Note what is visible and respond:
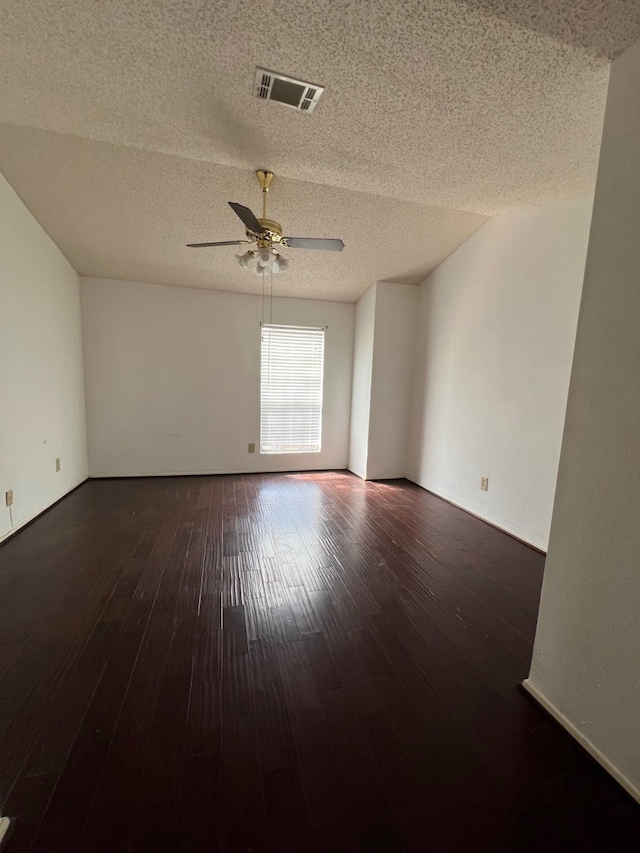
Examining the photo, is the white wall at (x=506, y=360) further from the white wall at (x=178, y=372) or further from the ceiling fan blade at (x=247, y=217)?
the ceiling fan blade at (x=247, y=217)

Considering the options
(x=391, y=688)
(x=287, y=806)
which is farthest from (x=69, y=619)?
(x=391, y=688)

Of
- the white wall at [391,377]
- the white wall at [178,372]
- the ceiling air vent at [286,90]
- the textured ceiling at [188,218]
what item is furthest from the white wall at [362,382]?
the ceiling air vent at [286,90]

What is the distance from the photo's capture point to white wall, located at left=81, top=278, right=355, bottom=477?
13.2 ft

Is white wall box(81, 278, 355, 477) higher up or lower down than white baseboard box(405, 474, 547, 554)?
higher up

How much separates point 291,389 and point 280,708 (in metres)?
3.80

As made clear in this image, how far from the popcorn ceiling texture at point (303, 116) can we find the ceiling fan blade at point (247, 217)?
0.37m

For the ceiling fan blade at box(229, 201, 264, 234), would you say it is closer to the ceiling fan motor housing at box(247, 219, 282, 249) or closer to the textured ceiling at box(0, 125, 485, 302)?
the ceiling fan motor housing at box(247, 219, 282, 249)

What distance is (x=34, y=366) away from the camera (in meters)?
2.86

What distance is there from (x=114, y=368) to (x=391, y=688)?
14.1 feet

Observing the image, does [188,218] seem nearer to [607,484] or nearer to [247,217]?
[247,217]

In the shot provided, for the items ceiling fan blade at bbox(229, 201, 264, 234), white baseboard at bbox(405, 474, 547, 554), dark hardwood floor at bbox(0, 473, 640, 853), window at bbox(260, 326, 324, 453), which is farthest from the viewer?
window at bbox(260, 326, 324, 453)

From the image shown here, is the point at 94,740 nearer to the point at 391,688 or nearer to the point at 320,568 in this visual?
the point at 391,688

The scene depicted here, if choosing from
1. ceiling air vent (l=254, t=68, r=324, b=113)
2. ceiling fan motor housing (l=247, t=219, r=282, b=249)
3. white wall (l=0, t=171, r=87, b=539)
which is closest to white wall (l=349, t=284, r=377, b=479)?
ceiling fan motor housing (l=247, t=219, r=282, b=249)

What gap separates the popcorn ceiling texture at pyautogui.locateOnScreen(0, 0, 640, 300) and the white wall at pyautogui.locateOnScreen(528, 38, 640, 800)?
0.44 meters
